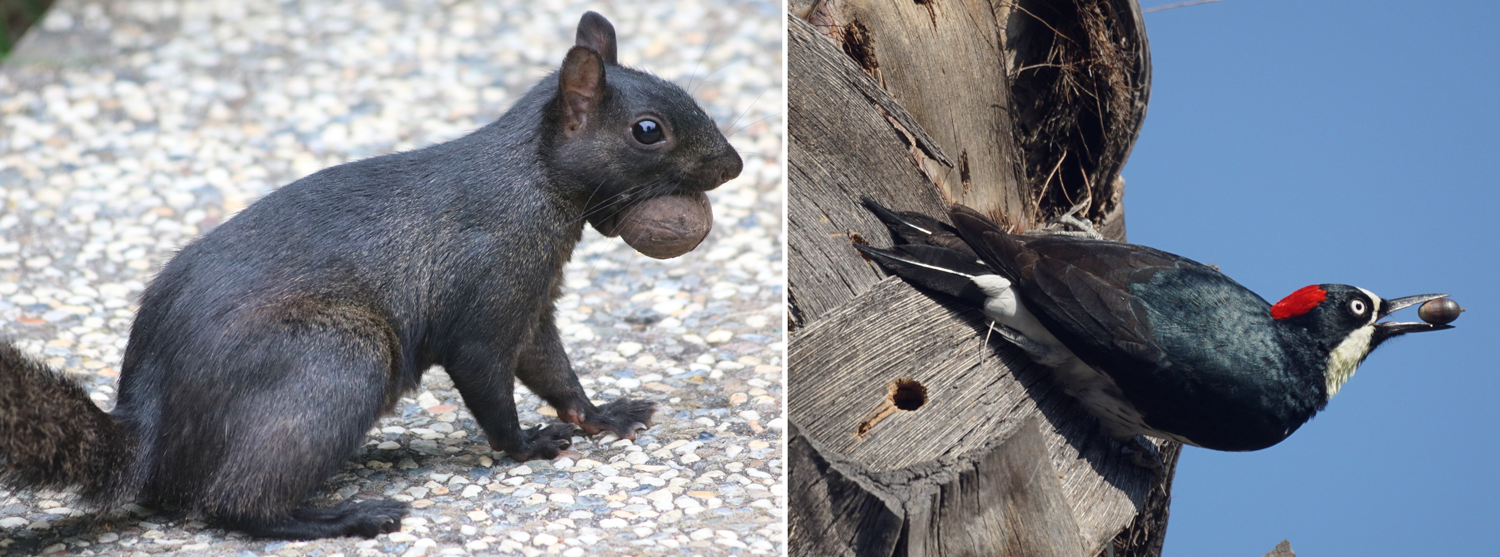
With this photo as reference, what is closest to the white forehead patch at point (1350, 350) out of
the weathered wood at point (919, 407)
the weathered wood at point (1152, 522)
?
the weathered wood at point (1152, 522)

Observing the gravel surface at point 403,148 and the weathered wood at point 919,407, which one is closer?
the weathered wood at point 919,407

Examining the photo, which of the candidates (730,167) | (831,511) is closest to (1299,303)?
(831,511)

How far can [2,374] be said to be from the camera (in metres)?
3.04

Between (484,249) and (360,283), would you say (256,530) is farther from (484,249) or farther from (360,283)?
(484,249)

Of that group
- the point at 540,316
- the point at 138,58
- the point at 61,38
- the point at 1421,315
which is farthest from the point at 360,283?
the point at 61,38

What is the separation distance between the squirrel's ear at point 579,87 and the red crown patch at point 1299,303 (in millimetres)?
1901

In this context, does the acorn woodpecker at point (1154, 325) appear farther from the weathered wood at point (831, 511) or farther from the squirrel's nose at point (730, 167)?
the squirrel's nose at point (730, 167)

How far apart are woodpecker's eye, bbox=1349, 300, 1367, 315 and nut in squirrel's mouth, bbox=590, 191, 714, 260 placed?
5.67 ft

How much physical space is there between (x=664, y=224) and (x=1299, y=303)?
1724 millimetres

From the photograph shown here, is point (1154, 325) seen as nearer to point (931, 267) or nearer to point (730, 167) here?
point (931, 267)

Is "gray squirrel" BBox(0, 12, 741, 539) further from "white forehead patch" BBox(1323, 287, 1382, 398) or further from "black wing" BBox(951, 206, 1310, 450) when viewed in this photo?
"white forehead patch" BBox(1323, 287, 1382, 398)

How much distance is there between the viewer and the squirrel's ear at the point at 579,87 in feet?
11.6

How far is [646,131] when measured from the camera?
3.67 metres

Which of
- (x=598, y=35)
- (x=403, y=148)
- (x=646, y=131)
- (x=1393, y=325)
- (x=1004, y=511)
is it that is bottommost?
(x=1004, y=511)
